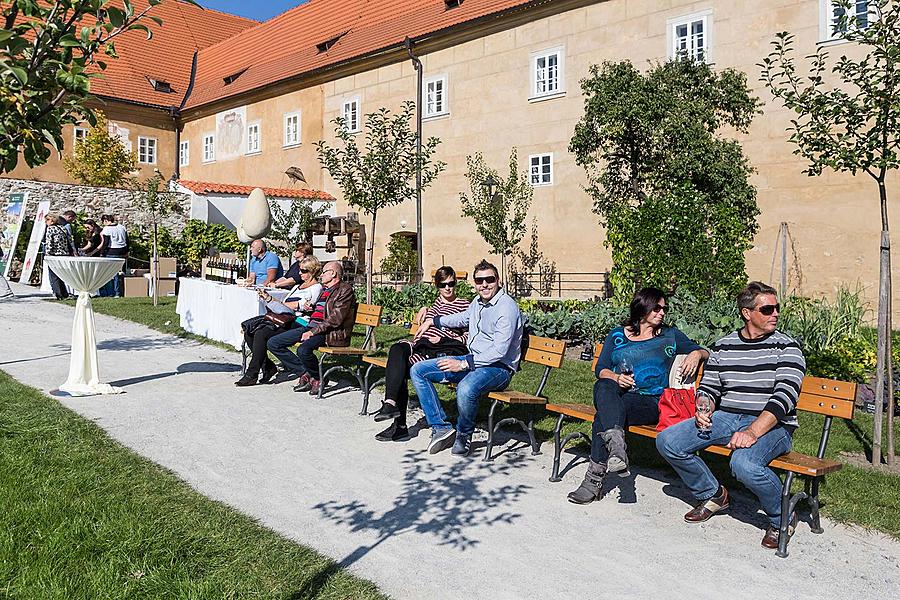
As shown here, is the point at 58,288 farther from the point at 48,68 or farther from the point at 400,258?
the point at 48,68

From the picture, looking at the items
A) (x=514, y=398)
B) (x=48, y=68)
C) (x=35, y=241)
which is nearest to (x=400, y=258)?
(x=35, y=241)

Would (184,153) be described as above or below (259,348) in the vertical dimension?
above

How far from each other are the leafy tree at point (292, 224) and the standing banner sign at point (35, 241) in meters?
5.77

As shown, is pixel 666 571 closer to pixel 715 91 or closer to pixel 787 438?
pixel 787 438

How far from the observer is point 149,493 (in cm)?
523

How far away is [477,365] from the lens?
668cm

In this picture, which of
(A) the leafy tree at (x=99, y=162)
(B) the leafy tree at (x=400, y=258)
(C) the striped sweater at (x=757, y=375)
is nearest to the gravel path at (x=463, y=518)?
(C) the striped sweater at (x=757, y=375)

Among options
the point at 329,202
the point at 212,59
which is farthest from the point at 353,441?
the point at 212,59

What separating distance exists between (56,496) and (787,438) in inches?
176

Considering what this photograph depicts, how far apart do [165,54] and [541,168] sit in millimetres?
25981

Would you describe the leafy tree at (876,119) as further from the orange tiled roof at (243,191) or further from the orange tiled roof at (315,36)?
the orange tiled roof at (243,191)

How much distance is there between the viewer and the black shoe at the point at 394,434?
691cm

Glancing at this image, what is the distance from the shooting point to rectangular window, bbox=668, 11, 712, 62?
63.0ft

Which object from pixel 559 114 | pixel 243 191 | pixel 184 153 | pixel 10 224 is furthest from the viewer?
pixel 184 153
